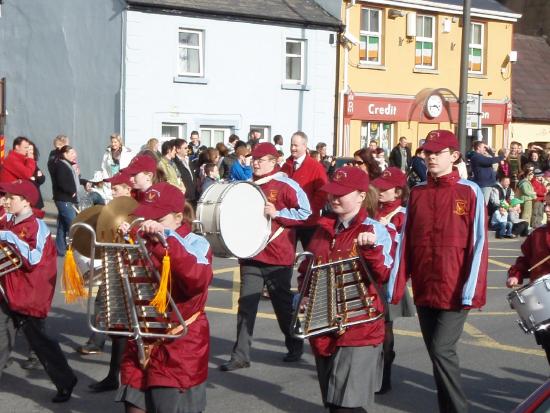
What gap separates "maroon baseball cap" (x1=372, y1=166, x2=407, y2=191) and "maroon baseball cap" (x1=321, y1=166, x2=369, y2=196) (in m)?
2.01

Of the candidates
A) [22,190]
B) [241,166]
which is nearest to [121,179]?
[22,190]

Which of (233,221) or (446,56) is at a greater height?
(446,56)

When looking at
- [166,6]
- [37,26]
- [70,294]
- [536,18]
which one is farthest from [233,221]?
[536,18]

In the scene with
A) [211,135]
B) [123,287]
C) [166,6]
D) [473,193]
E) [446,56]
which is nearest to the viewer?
[123,287]

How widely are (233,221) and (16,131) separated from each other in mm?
24385

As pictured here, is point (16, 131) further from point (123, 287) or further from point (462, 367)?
point (123, 287)

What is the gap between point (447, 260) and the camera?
266 inches

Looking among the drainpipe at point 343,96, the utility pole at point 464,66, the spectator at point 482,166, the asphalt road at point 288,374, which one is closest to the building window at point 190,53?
the drainpipe at point 343,96

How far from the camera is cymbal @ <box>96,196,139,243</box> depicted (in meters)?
7.16

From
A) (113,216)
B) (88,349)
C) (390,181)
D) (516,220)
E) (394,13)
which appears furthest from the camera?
(394,13)

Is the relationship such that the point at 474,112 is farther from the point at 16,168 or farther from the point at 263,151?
the point at 263,151

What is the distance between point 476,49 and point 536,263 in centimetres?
2983

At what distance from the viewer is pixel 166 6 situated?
91.0 ft

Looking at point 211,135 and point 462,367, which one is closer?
point 462,367
